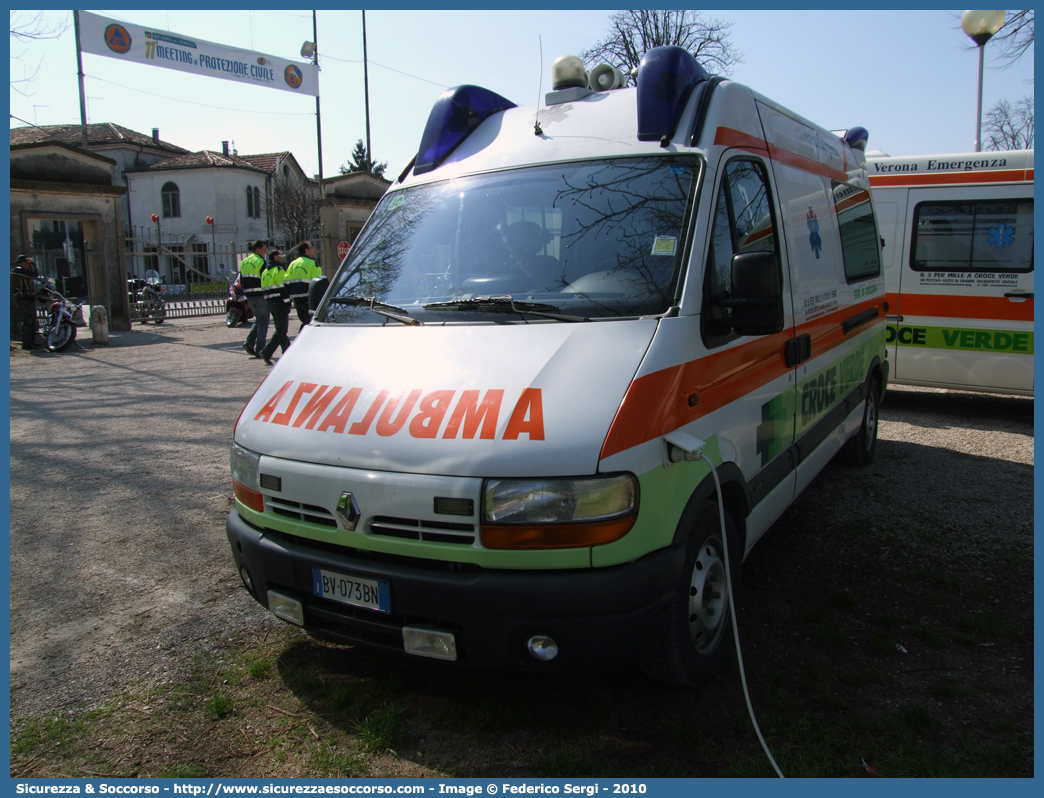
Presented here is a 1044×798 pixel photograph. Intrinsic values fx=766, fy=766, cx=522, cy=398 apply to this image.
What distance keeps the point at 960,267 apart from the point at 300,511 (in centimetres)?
791

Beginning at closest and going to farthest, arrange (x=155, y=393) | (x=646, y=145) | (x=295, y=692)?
(x=295, y=692), (x=646, y=145), (x=155, y=393)

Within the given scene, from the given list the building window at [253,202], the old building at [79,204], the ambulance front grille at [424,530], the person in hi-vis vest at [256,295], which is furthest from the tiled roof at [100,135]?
the ambulance front grille at [424,530]

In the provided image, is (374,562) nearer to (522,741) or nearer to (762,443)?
(522,741)

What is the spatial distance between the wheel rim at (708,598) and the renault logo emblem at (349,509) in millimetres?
1333

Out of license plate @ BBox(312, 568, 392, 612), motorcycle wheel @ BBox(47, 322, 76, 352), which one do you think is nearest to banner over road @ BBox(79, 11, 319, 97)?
motorcycle wheel @ BBox(47, 322, 76, 352)

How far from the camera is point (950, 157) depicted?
833 cm

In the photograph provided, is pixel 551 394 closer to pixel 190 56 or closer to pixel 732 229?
pixel 732 229

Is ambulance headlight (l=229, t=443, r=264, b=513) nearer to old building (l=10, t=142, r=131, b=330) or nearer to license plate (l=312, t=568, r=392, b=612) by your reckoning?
license plate (l=312, t=568, r=392, b=612)

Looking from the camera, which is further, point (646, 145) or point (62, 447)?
point (62, 447)

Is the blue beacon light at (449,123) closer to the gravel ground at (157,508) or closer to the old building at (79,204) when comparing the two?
the gravel ground at (157,508)

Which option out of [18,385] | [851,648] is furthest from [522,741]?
[18,385]

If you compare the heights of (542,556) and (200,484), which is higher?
(542,556)

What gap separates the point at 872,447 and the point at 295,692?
17.6ft

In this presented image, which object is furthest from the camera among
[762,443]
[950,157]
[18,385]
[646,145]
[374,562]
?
[18,385]
